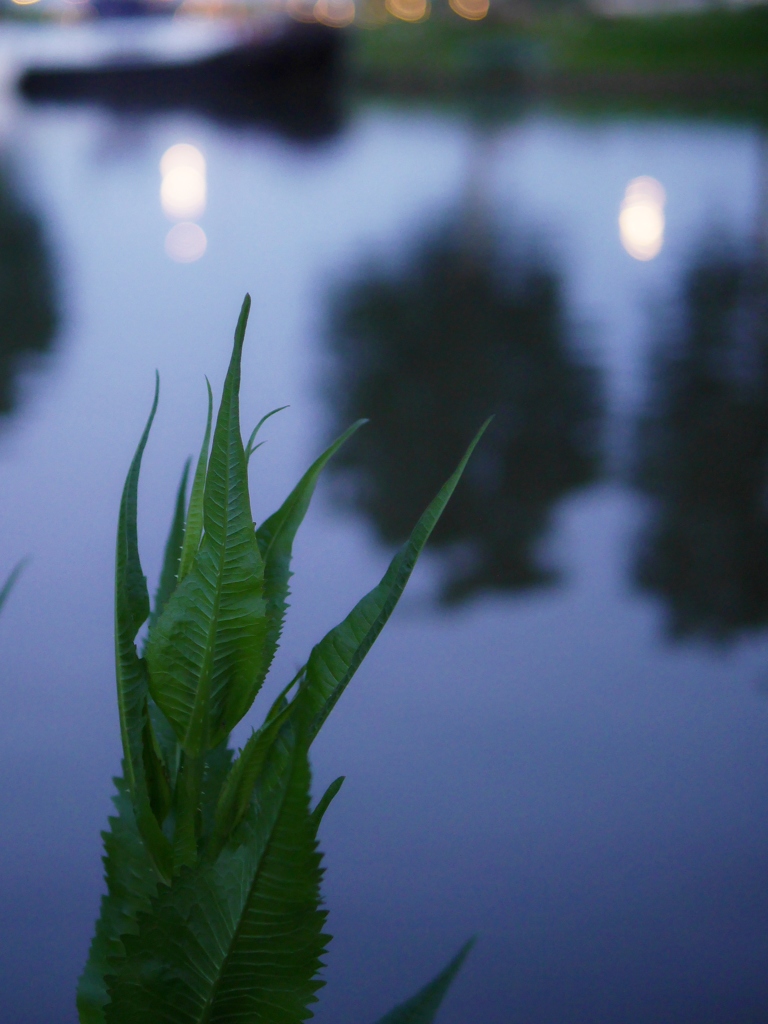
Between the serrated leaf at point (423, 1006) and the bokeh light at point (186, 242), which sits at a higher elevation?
the bokeh light at point (186, 242)

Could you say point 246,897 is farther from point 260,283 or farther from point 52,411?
point 260,283

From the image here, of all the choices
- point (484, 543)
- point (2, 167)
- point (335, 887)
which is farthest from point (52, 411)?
point (2, 167)

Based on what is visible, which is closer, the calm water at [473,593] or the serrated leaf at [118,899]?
the serrated leaf at [118,899]

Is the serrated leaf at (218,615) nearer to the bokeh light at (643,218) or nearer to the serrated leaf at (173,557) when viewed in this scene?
the serrated leaf at (173,557)

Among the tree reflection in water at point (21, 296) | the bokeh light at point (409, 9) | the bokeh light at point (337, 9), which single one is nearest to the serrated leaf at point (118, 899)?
the tree reflection in water at point (21, 296)

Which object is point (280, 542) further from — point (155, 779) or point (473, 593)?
point (473, 593)

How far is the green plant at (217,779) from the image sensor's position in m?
0.71

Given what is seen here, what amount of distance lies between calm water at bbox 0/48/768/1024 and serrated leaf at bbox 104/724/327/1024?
83cm

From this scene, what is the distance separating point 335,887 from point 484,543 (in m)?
1.48

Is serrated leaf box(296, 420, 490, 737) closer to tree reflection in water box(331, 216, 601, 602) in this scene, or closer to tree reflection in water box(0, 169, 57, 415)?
tree reflection in water box(331, 216, 601, 602)

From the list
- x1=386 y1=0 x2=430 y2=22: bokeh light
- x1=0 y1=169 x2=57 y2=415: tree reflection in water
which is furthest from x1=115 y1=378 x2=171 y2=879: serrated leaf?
x1=386 y1=0 x2=430 y2=22: bokeh light

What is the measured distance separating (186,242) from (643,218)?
3.49 m

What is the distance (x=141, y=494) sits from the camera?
334 cm

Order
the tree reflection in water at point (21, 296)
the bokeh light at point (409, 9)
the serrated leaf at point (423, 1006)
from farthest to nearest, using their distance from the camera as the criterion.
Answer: the bokeh light at point (409, 9) < the tree reflection in water at point (21, 296) < the serrated leaf at point (423, 1006)
